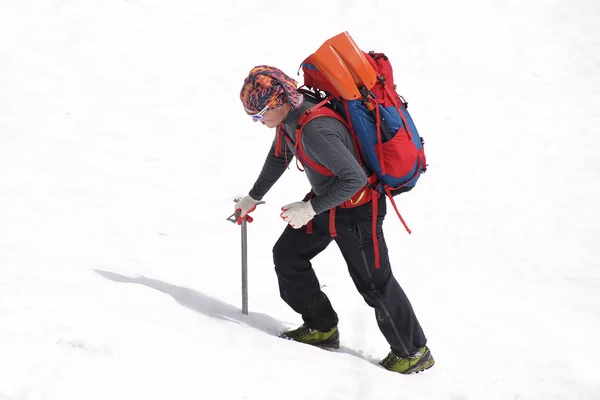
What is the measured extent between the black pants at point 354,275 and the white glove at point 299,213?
0.31 metres

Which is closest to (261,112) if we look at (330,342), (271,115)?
(271,115)

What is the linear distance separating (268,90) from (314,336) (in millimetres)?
2243

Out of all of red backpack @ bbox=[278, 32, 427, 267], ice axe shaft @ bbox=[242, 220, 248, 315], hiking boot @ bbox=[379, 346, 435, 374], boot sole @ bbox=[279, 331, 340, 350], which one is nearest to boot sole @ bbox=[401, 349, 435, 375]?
hiking boot @ bbox=[379, 346, 435, 374]

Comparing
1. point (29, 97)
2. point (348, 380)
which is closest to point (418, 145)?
point (348, 380)

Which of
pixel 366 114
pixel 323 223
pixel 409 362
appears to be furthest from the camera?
pixel 409 362

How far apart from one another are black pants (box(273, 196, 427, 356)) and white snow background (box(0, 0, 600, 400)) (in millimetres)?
390

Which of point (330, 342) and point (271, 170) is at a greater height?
point (271, 170)

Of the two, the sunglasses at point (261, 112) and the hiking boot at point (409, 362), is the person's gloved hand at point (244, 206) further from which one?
the hiking boot at point (409, 362)

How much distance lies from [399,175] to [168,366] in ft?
6.57

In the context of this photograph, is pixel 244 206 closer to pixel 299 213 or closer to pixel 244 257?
pixel 244 257

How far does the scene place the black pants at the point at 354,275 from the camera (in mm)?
4996

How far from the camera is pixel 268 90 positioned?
452 centimetres

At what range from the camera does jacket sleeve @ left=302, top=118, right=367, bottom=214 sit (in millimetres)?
4395

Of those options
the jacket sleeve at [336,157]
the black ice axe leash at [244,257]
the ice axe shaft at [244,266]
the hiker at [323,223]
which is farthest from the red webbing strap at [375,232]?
the ice axe shaft at [244,266]
